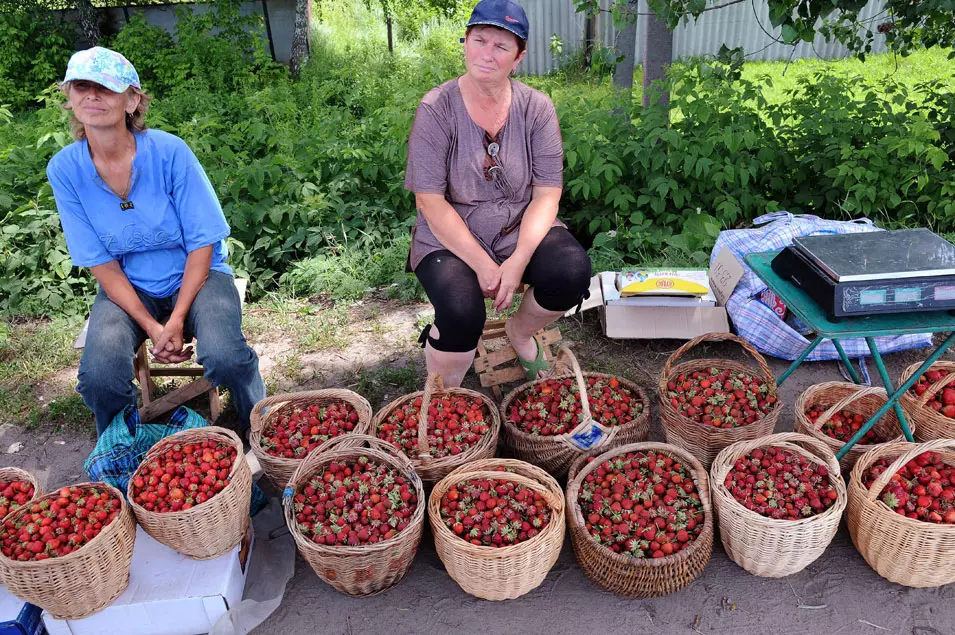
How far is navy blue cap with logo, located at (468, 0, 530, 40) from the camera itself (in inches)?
93.5

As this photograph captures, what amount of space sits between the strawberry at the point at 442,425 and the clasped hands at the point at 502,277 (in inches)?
16.7

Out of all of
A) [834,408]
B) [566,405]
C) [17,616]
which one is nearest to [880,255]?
[834,408]

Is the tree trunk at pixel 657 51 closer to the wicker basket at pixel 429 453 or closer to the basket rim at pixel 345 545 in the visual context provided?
the wicker basket at pixel 429 453

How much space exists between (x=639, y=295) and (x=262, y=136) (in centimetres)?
316

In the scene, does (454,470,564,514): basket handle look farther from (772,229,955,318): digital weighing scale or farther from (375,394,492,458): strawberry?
(772,229,955,318): digital weighing scale

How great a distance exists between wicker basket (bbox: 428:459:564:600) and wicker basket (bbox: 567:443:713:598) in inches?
3.2

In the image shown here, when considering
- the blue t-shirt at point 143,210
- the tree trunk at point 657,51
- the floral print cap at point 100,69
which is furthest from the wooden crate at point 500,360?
the tree trunk at point 657,51

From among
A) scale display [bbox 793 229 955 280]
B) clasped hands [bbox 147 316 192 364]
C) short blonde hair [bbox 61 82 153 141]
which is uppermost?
short blonde hair [bbox 61 82 153 141]

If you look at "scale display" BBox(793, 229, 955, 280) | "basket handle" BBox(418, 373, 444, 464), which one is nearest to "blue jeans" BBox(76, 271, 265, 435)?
"basket handle" BBox(418, 373, 444, 464)

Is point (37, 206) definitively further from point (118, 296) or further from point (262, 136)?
point (118, 296)

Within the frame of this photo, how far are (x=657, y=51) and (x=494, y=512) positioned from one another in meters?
4.14

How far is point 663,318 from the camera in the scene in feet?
11.8

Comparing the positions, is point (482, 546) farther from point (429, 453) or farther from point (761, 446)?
point (761, 446)

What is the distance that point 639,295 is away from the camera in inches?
139
